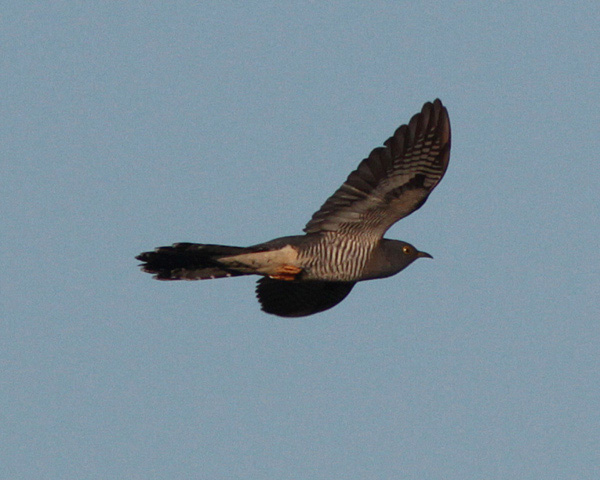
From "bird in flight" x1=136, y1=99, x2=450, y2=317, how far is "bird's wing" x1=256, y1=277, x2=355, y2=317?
2.97 ft

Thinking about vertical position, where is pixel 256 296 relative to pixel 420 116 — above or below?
below

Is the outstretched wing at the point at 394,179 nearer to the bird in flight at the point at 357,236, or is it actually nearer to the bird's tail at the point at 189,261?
the bird in flight at the point at 357,236

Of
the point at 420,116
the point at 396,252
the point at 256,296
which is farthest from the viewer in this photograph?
the point at 256,296

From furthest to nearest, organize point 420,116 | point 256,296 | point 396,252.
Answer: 1. point 256,296
2. point 396,252
3. point 420,116

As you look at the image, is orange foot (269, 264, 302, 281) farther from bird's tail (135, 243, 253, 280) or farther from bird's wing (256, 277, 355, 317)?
bird's wing (256, 277, 355, 317)

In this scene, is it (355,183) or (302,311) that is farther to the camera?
(302,311)

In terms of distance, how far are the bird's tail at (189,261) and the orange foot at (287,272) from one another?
0.41 m

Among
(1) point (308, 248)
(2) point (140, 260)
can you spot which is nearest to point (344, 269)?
(1) point (308, 248)

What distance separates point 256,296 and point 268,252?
5.94ft

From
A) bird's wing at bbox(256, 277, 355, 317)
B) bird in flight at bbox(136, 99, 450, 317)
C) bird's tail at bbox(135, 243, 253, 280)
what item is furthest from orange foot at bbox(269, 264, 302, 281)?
bird's wing at bbox(256, 277, 355, 317)

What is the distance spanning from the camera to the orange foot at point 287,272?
14599 millimetres

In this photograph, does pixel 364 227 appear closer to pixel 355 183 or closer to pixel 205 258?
pixel 355 183

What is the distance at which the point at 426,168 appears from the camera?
550 inches

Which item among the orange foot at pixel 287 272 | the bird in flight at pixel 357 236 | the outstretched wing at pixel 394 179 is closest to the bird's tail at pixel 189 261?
the bird in flight at pixel 357 236
